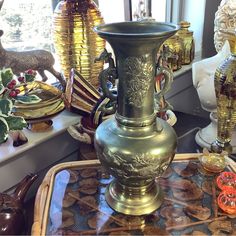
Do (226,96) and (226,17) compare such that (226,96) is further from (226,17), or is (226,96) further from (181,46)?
(181,46)

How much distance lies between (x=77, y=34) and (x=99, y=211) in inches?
21.4

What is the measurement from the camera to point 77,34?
98 cm

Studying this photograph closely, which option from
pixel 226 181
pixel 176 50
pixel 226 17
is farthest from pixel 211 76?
pixel 226 181

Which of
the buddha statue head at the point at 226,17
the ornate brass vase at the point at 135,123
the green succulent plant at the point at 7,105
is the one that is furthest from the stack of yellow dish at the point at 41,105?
the buddha statue head at the point at 226,17

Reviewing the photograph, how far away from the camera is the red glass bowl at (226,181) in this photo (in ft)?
2.41

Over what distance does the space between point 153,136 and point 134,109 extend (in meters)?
0.06

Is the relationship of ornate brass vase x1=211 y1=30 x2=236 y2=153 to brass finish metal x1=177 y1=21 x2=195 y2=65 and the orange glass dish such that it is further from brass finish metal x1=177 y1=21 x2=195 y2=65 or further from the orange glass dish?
brass finish metal x1=177 y1=21 x2=195 y2=65

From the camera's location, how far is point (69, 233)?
2.06 ft

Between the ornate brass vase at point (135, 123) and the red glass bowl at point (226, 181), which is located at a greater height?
the ornate brass vase at point (135, 123)

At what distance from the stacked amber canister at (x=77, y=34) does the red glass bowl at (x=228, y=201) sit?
0.57 meters

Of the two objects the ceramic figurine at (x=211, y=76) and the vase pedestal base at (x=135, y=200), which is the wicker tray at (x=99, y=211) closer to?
the vase pedestal base at (x=135, y=200)

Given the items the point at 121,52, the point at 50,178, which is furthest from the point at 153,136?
the point at 50,178

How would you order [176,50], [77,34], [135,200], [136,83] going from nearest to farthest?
[136,83], [135,200], [77,34], [176,50]

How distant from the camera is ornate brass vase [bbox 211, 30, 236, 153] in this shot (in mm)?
849
